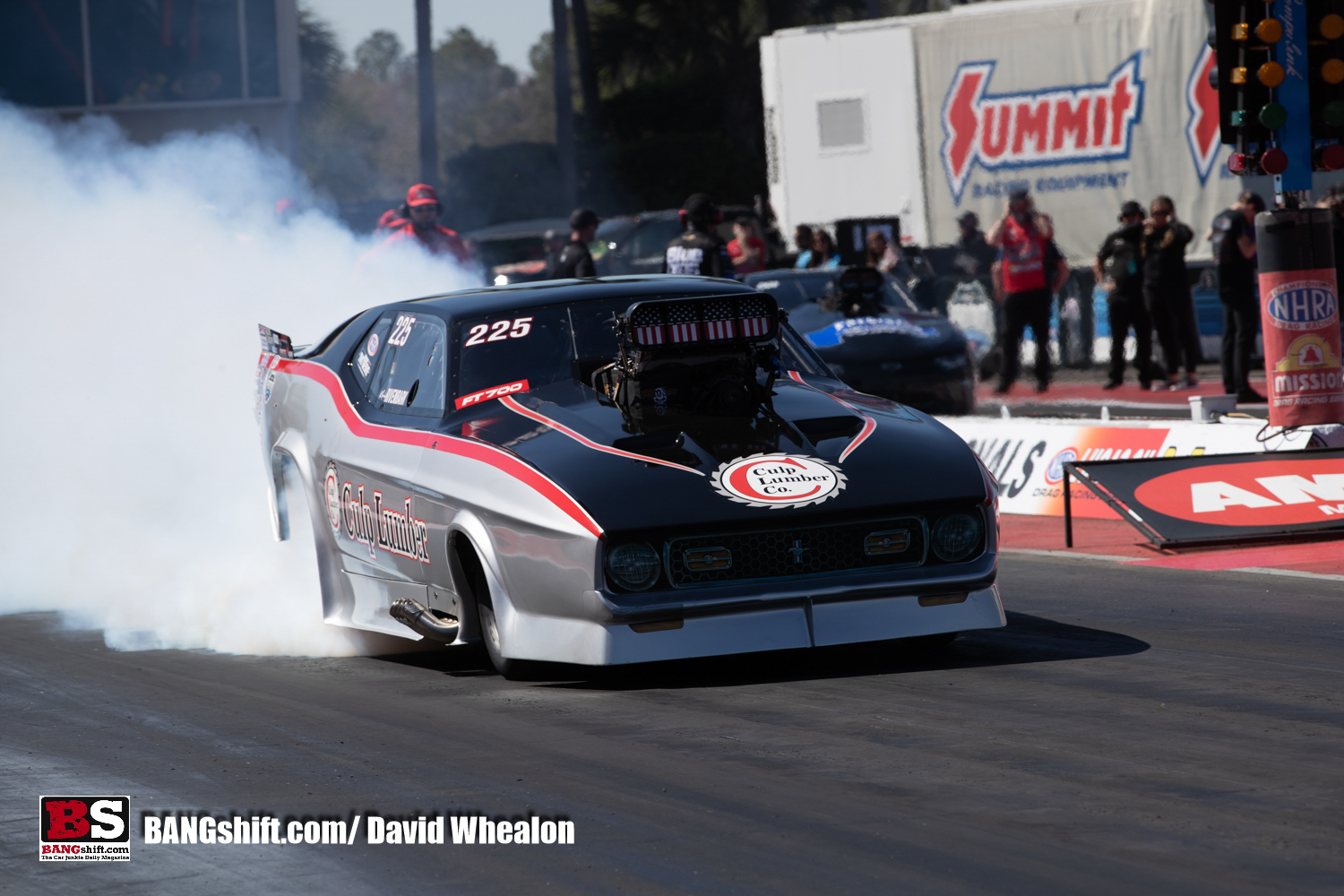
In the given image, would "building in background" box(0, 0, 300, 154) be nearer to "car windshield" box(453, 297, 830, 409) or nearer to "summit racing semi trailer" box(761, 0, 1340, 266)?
"summit racing semi trailer" box(761, 0, 1340, 266)

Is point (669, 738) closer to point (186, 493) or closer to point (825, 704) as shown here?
point (825, 704)

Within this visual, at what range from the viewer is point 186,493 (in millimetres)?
11742

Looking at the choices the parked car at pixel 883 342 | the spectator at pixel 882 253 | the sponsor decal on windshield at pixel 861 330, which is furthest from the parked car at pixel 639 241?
the sponsor decal on windshield at pixel 861 330

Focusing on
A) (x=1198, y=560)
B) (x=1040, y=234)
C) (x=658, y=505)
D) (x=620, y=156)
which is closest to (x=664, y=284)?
(x=658, y=505)

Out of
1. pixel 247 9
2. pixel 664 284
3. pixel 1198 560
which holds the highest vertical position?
pixel 247 9

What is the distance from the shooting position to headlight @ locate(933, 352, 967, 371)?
16.7 m

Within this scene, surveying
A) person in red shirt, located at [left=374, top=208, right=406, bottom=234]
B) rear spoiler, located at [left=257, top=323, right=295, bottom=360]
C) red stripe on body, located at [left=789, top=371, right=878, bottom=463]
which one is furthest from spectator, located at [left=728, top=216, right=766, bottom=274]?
red stripe on body, located at [left=789, top=371, right=878, bottom=463]

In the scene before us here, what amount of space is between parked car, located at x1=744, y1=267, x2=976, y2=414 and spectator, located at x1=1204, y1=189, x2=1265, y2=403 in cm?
234

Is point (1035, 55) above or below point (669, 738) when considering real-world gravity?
above

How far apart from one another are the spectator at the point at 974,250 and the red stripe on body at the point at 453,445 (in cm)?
1483

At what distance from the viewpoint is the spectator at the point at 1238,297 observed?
16922mm

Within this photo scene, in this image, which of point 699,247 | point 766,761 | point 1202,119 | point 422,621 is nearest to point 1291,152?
point 699,247

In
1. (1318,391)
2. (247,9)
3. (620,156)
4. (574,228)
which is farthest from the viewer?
(620,156)

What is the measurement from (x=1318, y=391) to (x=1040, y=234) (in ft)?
24.7
